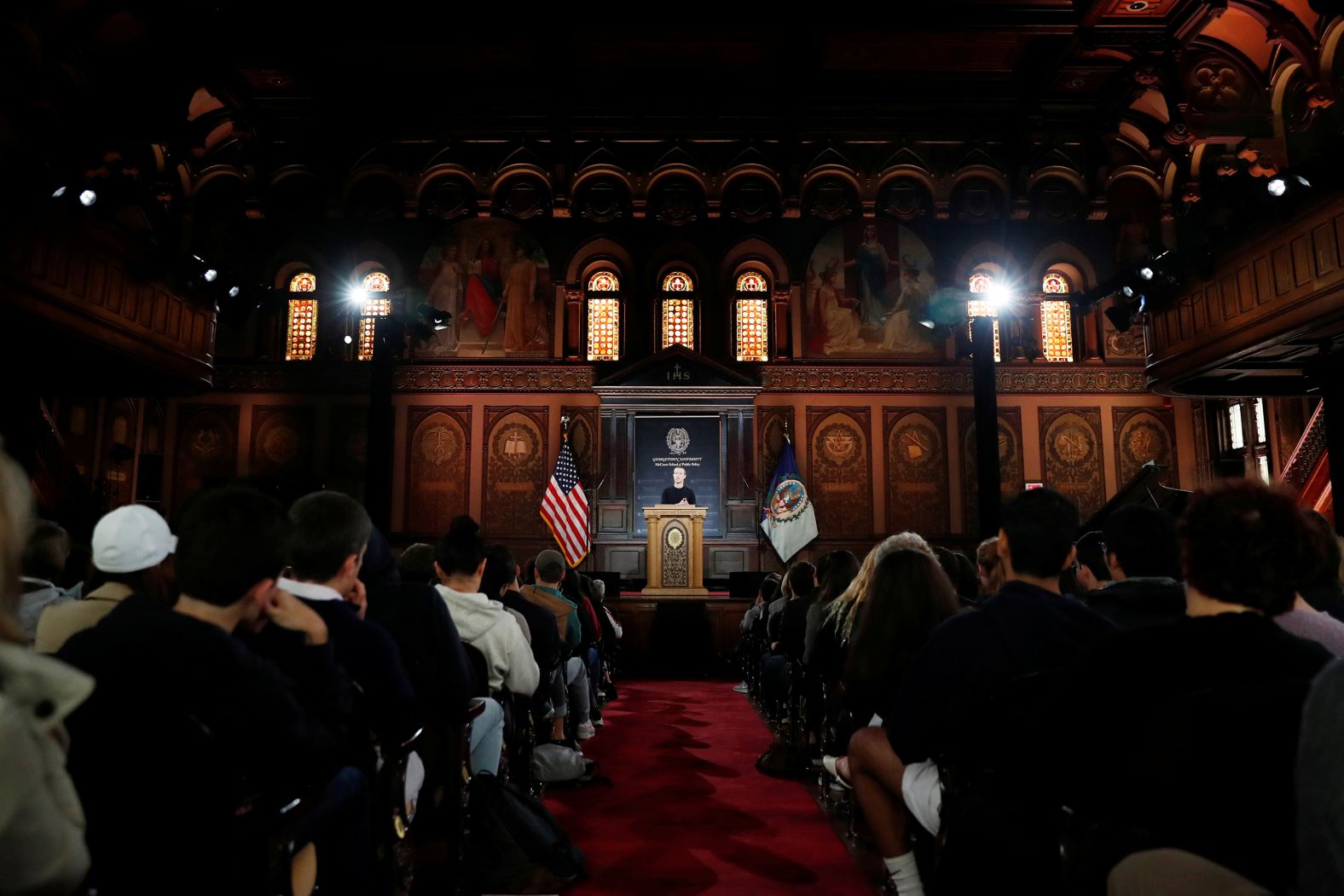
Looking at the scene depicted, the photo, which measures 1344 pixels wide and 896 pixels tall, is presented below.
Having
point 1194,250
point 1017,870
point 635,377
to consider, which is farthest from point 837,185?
point 1017,870

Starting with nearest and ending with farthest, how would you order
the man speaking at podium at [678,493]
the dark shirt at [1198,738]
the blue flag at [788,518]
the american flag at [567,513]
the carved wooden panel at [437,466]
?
1. the dark shirt at [1198,738]
2. the american flag at [567,513]
3. the man speaking at podium at [678,493]
4. the blue flag at [788,518]
5. the carved wooden panel at [437,466]

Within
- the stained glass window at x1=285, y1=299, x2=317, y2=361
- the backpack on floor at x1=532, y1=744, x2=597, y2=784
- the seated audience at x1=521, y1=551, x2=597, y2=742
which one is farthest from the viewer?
the stained glass window at x1=285, y1=299, x2=317, y2=361

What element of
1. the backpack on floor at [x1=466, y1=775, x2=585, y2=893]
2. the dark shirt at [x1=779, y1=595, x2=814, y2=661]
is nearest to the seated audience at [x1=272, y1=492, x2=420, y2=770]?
the backpack on floor at [x1=466, y1=775, x2=585, y2=893]

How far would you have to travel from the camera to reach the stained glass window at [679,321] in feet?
46.9

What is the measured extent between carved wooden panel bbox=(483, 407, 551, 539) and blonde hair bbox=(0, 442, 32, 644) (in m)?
12.6

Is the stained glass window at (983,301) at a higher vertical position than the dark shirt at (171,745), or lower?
higher

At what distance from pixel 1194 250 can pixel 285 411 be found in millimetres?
13515

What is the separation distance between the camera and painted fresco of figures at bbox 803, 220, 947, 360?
14.2 m

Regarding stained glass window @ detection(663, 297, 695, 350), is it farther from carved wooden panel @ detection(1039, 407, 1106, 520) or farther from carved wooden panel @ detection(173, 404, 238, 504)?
carved wooden panel @ detection(173, 404, 238, 504)

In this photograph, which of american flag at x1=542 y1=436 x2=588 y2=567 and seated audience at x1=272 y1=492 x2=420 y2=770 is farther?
american flag at x1=542 y1=436 x2=588 y2=567

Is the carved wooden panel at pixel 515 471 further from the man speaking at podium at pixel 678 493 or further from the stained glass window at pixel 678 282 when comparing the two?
the stained glass window at pixel 678 282

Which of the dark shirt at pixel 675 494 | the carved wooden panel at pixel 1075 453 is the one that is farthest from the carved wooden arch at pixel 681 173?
the carved wooden panel at pixel 1075 453

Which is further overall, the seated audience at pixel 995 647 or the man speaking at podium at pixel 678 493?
the man speaking at podium at pixel 678 493

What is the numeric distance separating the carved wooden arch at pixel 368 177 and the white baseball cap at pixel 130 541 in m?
13.2
